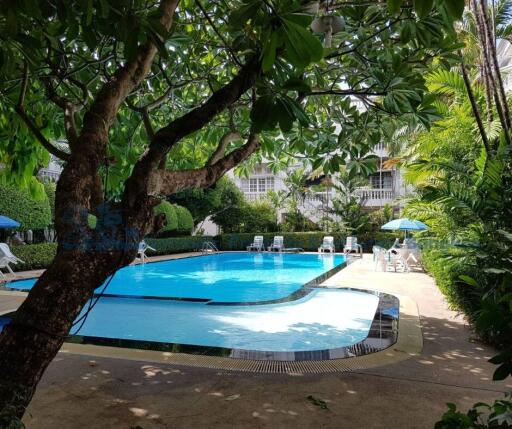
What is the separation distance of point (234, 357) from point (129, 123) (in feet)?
10.7

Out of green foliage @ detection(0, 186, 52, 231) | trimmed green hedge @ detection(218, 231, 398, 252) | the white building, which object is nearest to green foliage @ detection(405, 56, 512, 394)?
green foliage @ detection(0, 186, 52, 231)

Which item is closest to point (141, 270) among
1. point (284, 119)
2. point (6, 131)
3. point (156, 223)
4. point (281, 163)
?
point (281, 163)

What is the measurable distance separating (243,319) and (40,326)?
6.71 metres

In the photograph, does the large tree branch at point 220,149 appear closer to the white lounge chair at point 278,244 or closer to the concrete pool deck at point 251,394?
the concrete pool deck at point 251,394

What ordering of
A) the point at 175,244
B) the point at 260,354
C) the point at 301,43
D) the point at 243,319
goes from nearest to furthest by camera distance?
1. the point at 301,43
2. the point at 260,354
3. the point at 243,319
4. the point at 175,244

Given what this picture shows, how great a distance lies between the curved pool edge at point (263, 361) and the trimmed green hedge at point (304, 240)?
2071 centimetres

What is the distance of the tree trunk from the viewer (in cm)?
219

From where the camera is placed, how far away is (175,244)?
25.2 m

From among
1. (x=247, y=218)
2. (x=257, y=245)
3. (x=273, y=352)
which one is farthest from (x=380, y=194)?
(x=273, y=352)

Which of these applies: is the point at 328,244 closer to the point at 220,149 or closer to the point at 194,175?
the point at 220,149

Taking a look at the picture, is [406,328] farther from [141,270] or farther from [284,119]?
[141,270]

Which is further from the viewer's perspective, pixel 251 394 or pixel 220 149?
pixel 251 394

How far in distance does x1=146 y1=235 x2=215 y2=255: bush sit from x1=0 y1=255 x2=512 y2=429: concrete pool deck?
61.0 ft

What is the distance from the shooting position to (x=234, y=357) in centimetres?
517
